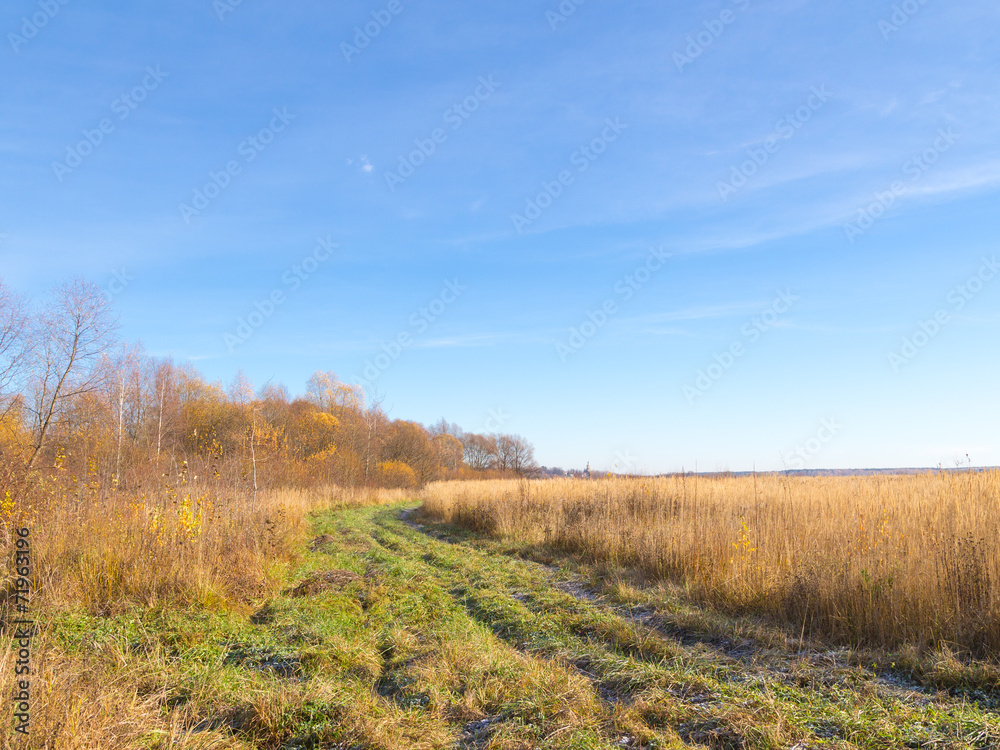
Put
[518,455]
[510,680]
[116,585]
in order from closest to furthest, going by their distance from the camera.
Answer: [510,680] → [116,585] → [518,455]

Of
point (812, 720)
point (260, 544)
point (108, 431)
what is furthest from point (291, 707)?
point (108, 431)

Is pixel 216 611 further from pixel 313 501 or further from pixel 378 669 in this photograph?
pixel 313 501

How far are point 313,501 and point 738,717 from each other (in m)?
21.1

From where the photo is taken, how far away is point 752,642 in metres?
4.96

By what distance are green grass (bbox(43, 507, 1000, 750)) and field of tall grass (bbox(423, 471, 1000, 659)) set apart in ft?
2.21

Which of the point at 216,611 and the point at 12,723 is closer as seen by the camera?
the point at 12,723

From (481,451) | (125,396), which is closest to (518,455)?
(481,451)

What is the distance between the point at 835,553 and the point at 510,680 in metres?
4.41

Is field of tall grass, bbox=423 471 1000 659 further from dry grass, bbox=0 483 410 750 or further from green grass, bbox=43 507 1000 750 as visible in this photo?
dry grass, bbox=0 483 410 750

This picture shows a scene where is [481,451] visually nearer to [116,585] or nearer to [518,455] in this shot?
[518,455]

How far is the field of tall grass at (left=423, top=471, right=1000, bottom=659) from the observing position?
477 cm

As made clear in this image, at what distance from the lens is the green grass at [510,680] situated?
10.6 feet

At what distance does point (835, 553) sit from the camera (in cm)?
615

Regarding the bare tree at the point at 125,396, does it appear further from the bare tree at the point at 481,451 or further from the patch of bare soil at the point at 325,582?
the bare tree at the point at 481,451
